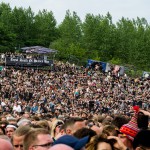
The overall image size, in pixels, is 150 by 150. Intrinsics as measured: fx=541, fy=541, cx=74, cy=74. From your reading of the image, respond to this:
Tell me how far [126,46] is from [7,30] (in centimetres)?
1801

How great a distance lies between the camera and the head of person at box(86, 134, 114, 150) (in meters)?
6.00

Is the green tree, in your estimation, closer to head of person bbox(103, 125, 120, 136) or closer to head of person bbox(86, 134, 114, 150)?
head of person bbox(103, 125, 120, 136)

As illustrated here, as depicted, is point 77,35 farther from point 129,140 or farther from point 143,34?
point 129,140

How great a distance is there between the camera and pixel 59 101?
121 ft

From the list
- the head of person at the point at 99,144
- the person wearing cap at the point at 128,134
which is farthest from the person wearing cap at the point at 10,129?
the head of person at the point at 99,144

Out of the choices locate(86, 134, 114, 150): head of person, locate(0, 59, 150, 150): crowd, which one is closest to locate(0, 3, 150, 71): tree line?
locate(0, 59, 150, 150): crowd

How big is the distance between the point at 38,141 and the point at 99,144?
3.14 feet

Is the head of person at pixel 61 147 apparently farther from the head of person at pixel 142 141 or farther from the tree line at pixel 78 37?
the tree line at pixel 78 37

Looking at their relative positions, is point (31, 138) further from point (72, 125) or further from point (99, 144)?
point (72, 125)

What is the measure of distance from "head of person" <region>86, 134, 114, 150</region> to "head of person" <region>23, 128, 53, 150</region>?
0.73 m

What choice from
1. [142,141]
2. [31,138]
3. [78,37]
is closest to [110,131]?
[142,141]

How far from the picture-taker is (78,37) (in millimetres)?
86938

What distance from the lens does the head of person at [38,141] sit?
5254mm

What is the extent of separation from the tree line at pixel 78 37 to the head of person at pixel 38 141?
68.1 meters
